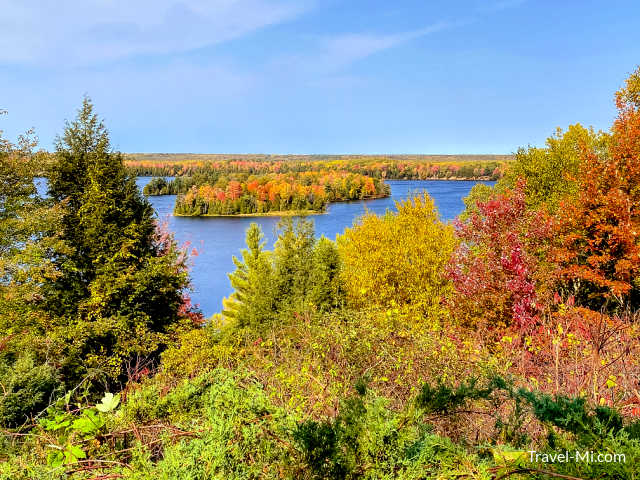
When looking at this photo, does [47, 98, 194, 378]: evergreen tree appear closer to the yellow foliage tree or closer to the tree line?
the yellow foliage tree

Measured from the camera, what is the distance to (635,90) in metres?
13.8

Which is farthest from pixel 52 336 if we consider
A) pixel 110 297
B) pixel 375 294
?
pixel 375 294

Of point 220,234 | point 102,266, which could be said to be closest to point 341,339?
point 102,266

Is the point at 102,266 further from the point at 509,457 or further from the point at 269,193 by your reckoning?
the point at 269,193

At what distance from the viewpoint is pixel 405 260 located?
16.0 metres

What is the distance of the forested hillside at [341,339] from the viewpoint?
67.4 inches

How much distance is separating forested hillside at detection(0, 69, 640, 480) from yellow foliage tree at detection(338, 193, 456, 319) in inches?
3.3

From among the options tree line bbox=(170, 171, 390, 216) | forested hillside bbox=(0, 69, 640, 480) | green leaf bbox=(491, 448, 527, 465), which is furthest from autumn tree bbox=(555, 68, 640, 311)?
tree line bbox=(170, 171, 390, 216)

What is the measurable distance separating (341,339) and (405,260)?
11.1 metres

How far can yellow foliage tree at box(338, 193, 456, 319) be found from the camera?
15.7 m

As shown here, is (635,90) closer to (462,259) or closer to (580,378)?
(462,259)

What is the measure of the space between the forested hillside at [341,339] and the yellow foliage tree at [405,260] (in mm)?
83

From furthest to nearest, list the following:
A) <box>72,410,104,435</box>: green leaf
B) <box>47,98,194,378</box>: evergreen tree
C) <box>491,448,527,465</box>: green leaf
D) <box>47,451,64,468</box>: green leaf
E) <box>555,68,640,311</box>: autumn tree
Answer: <box>47,98,194,378</box>: evergreen tree, <box>555,68,640,311</box>: autumn tree, <box>72,410,104,435</box>: green leaf, <box>47,451,64,468</box>: green leaf, <box>491,448,527,465</box>: green leaf

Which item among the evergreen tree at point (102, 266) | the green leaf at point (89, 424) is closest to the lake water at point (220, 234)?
the evergreen tree at point (102, 266)
